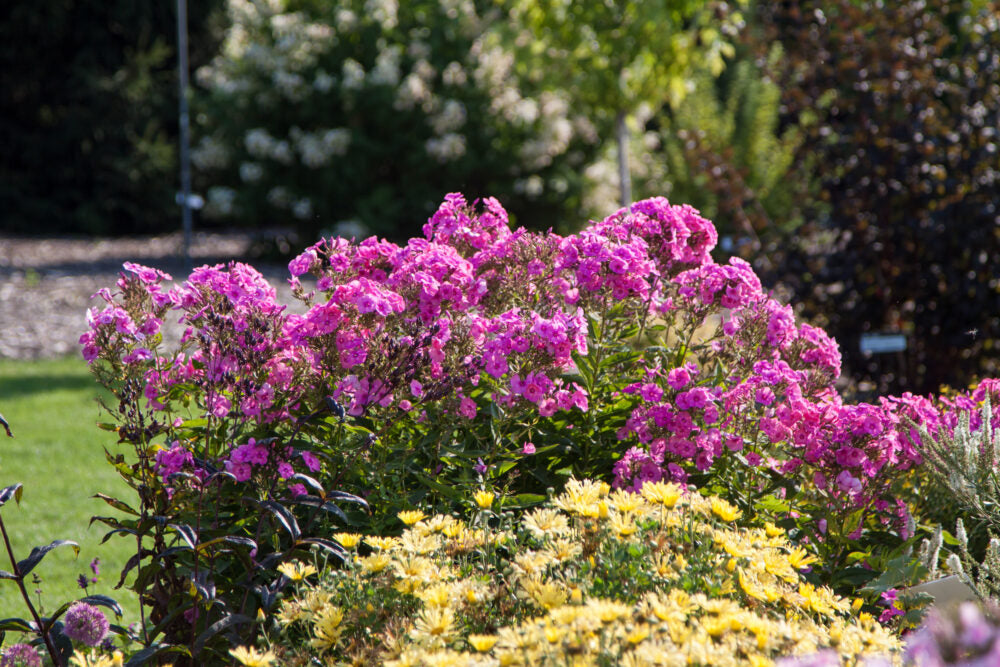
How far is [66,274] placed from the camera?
9812 millimetres

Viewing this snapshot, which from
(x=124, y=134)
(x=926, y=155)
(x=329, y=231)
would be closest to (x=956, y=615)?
(x=926, y=155)

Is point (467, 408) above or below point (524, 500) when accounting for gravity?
above

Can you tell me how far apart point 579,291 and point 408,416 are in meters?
0.57

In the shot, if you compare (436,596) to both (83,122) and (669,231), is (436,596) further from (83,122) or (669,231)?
(83,122)

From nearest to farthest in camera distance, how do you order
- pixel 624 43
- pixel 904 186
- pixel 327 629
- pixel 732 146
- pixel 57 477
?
pixel 327 629, pixel 904 186, pixel 57 477, pixel 624 43, pixel 732 146

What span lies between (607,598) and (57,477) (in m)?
3.93

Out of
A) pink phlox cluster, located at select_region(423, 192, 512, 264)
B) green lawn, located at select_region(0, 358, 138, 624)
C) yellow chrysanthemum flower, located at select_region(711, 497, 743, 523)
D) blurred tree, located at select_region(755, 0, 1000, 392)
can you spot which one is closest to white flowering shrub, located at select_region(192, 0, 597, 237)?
green lawn, located at select_region(0, 358, 138, 624)

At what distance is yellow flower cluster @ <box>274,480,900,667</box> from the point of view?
4.53 feet

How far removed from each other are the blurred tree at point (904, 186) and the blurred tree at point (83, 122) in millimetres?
11391

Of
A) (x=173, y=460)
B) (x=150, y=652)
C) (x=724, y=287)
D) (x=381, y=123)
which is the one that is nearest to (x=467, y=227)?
(x=724, y=287)

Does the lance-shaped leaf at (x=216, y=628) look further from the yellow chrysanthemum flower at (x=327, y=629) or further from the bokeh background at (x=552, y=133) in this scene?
the bokeh background at (x=552, y=133)

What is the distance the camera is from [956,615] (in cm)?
92

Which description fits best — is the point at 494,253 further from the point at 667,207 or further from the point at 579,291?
the point at 667,207

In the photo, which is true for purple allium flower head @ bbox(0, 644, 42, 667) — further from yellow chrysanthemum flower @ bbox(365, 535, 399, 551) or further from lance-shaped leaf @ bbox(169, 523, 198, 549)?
yellow chrysanthemum flower @ bbox(365, 535, 399, 551)
